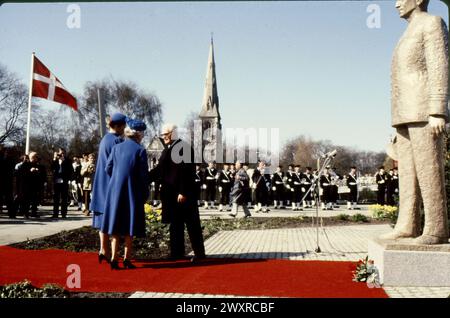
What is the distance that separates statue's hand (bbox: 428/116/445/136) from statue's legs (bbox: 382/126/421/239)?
0.52 meters

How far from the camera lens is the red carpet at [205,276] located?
5281 mm

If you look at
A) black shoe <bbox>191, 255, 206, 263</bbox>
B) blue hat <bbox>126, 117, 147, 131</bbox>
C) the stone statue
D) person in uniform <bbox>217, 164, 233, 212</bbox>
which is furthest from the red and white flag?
the stone statue

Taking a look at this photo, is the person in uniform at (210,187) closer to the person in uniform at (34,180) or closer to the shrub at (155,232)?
the person in uniform at (34,180)

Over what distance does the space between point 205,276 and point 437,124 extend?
334cm

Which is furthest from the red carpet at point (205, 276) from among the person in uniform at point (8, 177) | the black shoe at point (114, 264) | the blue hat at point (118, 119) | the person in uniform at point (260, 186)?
the person in uniform at point (260, 186)

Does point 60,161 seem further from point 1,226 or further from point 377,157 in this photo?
point 377,157

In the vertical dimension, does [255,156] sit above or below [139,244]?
above

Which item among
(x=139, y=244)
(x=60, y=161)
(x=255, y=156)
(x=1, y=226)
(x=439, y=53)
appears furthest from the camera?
(x=255, y=156)

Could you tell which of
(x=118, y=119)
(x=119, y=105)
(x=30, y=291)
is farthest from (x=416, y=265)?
(x=119, y=105)

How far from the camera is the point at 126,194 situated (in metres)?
6.66

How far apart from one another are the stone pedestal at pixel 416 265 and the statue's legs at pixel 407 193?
0.41 m

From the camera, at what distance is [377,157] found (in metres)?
85.4
